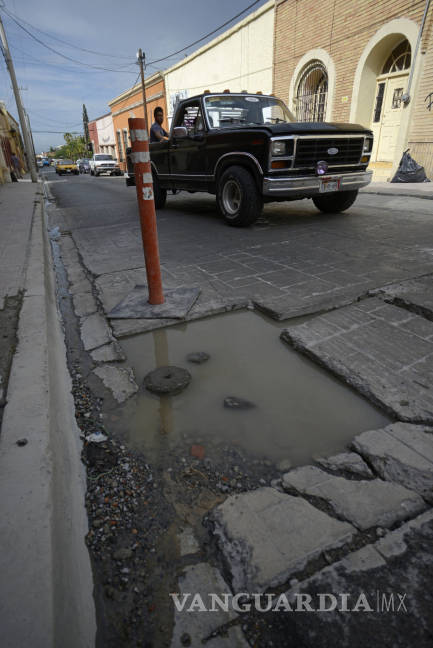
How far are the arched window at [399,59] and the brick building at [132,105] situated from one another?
18.2 meters

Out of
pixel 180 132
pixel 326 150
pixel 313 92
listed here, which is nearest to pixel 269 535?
pixel 326 150

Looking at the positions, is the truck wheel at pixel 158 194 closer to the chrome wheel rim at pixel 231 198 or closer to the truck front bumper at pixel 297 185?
the chrome wheel rim at pixel 231 198

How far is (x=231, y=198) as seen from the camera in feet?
20.1

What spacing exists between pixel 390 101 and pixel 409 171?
2745mm

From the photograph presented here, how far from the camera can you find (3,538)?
1.08 m

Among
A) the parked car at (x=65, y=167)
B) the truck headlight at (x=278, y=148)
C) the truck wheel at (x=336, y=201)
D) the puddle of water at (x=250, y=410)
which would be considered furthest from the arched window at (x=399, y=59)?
the parked car at (x=65, y=167)

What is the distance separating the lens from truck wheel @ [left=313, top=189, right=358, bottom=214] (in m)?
6.63

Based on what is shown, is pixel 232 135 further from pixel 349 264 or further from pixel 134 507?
pixel 134 507

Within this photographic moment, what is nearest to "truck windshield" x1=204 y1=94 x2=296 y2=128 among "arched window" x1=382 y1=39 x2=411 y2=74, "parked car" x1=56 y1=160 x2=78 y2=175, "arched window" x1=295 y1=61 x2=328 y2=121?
"arched window" x1=382 y1=39 x2=411 y2=74

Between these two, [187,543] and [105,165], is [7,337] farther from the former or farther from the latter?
[105,165]

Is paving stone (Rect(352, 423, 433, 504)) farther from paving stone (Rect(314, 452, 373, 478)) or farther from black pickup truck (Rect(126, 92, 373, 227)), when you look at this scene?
black pickup truck (Rect(126, 92, 373, 227))

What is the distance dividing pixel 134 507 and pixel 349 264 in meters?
3.31

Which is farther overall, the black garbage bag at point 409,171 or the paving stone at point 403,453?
the black garbage bag at point 409,171

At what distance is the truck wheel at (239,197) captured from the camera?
5.43 m
